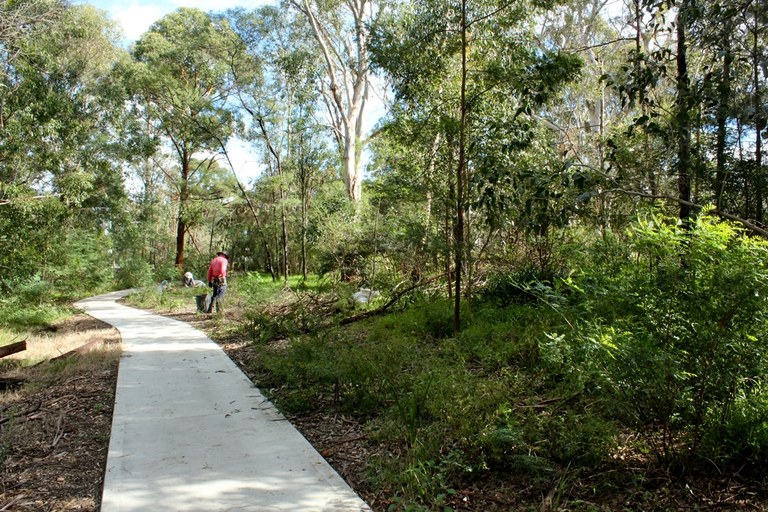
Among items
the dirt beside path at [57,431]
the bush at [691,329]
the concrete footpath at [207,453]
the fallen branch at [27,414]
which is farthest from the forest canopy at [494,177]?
the fallen branch at [27,414]

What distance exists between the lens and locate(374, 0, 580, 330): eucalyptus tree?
7.46 m

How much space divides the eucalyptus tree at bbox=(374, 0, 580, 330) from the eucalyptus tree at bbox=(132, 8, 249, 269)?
17.7 meters

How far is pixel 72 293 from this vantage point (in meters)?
17.2

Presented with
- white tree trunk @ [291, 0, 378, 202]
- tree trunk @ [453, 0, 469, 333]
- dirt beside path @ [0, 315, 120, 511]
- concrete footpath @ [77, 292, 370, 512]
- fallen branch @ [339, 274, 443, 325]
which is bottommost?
dirt beside path @ [0, 315, 120, 511]

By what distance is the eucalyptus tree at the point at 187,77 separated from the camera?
24375mm

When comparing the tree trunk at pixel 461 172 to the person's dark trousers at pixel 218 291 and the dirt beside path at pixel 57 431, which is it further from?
the person's dark trousers at pixel 218 291

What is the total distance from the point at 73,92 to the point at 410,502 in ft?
83.0

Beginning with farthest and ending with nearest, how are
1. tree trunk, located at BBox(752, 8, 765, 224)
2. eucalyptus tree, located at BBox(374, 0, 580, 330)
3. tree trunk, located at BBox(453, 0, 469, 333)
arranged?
eucalyptus tree, located at BBox(374, 0, 580, 330), tree trunk, located at BBox(453, 0, 469, 333), tree trunk, located at BBox(752, 8, 765, 224)

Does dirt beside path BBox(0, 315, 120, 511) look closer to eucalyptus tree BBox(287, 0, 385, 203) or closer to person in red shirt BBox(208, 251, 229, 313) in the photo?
person in red shirt BBox(208, 251, 229, 313)

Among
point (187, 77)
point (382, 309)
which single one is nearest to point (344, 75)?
point (187, 77)

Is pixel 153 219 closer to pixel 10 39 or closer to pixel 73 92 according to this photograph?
pixel 73 92

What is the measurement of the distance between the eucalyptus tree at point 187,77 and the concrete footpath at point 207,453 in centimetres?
2001

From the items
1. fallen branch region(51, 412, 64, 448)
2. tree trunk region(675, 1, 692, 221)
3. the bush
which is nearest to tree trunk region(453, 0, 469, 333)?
tree trunk region(675, 1, 692, 221)

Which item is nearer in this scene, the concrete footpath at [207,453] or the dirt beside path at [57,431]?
the concrete footpath at [207,453]
